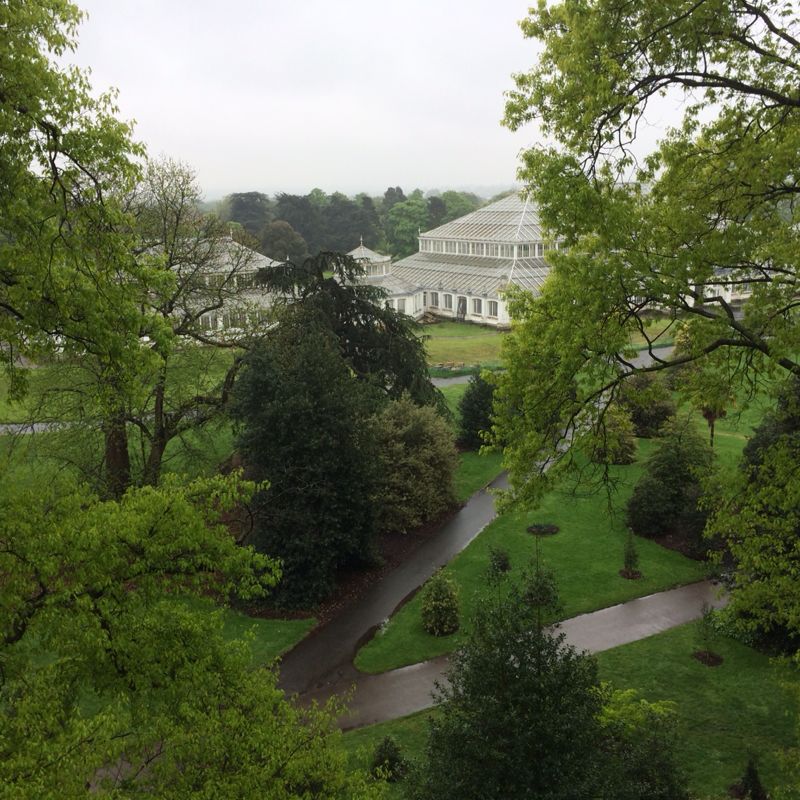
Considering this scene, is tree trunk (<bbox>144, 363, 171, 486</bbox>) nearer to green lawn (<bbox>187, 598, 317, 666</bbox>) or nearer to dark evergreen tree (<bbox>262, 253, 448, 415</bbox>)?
green lawn (<bbox>187, 598, 317, 666</bbox>)

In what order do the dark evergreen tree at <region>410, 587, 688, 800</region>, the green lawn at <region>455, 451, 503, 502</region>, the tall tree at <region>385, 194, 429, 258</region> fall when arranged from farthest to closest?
1. the tall tree at <region>385, 194, 429, 258</region>
2. the green lawn at <region>455, 451, 503, 502</region>
3. the dark evergreen tree at <region>410, 587, 688, 800</region>

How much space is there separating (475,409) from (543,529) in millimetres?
8767

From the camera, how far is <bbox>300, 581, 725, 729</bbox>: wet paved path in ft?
47.6

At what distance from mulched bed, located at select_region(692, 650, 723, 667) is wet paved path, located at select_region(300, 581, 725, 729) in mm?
1105

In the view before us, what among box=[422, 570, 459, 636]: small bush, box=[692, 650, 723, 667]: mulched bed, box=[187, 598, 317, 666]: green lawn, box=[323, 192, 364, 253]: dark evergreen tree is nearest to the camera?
box=[692, 650, 723, 667]: mulched bed

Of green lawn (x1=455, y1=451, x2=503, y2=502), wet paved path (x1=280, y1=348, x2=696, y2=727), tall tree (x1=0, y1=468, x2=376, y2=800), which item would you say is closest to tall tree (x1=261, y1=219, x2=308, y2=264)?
green lawn (x1=455, y1=451, x2=503, y2=502)

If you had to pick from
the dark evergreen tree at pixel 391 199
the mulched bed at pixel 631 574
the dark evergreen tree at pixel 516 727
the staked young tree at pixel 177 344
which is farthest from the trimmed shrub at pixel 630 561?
the dark evergreen tree at pixel 391 199

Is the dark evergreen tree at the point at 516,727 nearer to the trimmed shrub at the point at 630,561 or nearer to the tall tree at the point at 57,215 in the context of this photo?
the tall tree at the point at 57,215

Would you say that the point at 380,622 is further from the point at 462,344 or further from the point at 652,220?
the point at 462,344

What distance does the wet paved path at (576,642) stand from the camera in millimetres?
14523

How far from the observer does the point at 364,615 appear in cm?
1861

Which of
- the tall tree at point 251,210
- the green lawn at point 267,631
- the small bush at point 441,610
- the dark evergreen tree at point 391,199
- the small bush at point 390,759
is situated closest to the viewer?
the small bush at point 390,759

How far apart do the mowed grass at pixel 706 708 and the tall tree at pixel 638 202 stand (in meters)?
5.90

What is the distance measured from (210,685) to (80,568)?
193cm
